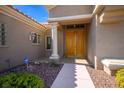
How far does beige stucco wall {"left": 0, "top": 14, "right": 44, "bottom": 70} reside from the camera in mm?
9102

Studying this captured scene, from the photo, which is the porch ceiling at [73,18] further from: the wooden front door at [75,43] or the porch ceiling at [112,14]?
the wooden front door at [75,43]

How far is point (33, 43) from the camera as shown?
14.0 meters

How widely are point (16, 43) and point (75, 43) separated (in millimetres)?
6960

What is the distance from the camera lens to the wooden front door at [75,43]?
50.4 feet

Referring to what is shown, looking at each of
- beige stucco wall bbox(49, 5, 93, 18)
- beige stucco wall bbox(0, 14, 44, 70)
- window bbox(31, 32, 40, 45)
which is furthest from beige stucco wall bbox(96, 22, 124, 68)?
window bbox(31, 32, 40, 45)

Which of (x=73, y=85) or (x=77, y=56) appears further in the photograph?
(x=77, y=56)

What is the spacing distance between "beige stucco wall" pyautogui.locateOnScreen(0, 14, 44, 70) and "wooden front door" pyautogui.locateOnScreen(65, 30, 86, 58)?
402 cm

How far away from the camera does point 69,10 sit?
11273 millimetres

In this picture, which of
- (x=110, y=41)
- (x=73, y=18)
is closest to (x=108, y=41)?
(x=110, y=41)

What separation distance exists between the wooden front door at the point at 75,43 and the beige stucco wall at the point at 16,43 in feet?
13.2

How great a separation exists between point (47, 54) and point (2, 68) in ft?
28.0

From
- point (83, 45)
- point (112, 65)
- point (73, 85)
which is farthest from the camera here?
point (83, 45)
